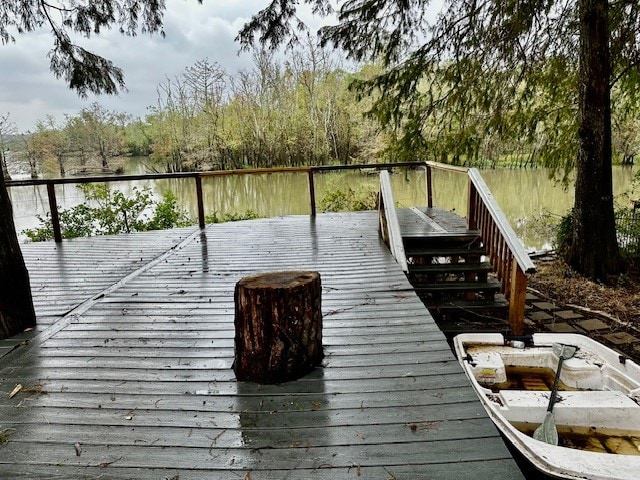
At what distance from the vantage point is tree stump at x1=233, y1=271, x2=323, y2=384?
2049 millimetres

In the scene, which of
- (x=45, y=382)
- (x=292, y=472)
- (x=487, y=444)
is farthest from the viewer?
(x=45, y=382)

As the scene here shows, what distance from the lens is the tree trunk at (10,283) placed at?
2.71m

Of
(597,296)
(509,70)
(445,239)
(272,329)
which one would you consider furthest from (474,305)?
(509,70)

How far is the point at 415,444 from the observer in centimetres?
158

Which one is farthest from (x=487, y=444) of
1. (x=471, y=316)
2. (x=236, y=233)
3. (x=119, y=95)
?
(x=119, y=95)

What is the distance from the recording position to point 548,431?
7.32ft

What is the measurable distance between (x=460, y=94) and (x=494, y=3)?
1256 mm

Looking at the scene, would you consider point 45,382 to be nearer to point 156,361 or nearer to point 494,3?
point 156,361

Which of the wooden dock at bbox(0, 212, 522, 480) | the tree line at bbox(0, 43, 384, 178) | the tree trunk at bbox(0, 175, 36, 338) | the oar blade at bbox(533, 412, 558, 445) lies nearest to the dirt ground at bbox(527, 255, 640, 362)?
the oar blade at bbox(533, 412, 558, 445)

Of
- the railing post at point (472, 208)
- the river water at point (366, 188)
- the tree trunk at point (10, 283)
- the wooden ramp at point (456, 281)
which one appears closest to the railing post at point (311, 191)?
the wooden ramp at point (456, 281)

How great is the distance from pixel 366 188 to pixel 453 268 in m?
8.09

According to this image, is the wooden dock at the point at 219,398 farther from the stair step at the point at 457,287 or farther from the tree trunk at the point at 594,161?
the tree trunk at the point at 594,161

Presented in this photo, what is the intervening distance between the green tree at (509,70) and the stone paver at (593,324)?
141cm

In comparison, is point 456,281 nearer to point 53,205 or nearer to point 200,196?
point 200,196
